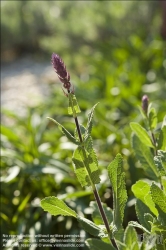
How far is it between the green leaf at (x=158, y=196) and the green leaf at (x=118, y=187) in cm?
7

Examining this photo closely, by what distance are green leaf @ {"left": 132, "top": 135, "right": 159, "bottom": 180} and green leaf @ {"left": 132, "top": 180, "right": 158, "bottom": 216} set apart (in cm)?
14

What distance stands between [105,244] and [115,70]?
2610 millimetres

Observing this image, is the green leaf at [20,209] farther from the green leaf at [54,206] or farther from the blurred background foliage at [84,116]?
the green leaf at [54,206]

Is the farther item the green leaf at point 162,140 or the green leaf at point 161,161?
the green leaf at point 162,140

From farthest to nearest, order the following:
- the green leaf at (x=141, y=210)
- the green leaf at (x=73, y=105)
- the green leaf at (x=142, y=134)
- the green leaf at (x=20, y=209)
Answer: the green leaf at (x=20, y=209)
the green leaf at (x=142, y=134)
the green leaf at (x=141, y=210)
the green leaf at (x=73, y=105)

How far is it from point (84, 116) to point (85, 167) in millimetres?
1622

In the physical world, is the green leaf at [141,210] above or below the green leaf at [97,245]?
above

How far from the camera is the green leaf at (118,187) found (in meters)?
0.98

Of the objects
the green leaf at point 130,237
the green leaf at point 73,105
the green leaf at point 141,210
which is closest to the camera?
the green leaf at point 73,105

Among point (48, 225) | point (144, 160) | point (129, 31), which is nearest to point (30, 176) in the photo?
point (48, 225)

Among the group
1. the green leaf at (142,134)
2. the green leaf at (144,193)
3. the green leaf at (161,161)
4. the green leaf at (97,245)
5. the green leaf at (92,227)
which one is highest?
the green leaf at (142,134)

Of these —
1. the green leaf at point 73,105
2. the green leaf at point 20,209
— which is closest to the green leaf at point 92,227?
the green leaf at point 73,105

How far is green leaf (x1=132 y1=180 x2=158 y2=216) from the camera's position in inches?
42.5

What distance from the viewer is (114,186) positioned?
39.4 inches
